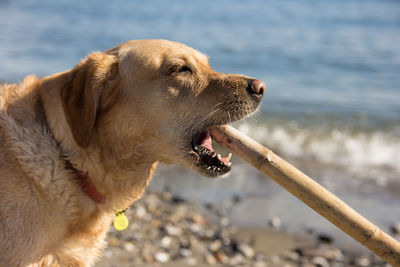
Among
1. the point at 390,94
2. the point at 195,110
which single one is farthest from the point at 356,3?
the point at 195,110

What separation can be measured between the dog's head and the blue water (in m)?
0.84

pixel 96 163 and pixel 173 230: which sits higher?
pixel 96 163

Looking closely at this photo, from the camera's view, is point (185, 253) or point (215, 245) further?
point (215, 245)

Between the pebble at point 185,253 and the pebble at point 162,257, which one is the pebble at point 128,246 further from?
the pebble at point 185,253

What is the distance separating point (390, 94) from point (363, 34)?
28.2ft

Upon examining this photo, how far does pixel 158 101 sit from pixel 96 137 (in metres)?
0.51

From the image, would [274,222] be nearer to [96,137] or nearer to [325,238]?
[325,238]

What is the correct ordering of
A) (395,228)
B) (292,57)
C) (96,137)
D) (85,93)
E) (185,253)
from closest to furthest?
(85,93) → (96,137) → (185,253) → (395,228) → (292,57)

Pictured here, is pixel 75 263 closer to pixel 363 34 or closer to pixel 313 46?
pixel 313 46

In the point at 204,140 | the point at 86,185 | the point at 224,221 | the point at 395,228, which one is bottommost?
the point at 224,221

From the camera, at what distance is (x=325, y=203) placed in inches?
111

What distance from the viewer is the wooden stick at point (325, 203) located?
2760 millimetres

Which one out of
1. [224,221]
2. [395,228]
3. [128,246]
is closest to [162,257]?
[128,246]

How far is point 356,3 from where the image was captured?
28734 mm
